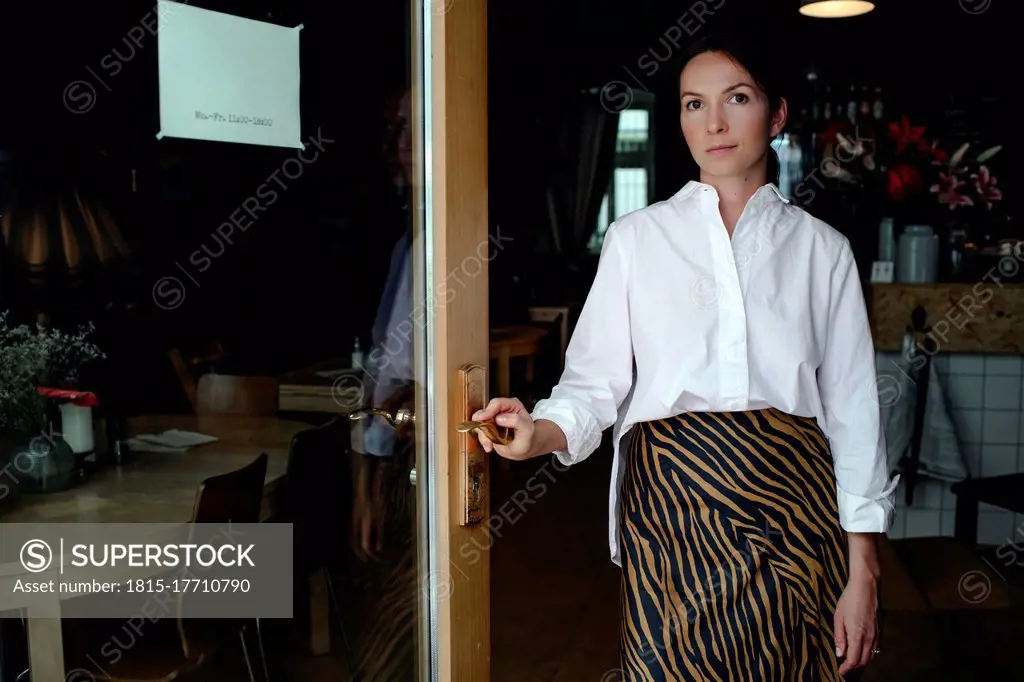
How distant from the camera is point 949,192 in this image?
4188 mm

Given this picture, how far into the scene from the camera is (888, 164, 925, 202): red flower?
4.10 m

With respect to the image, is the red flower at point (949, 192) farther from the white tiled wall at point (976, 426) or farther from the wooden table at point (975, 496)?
the wooden table at point (975, 496)

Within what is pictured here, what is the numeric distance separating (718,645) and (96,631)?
1198mm

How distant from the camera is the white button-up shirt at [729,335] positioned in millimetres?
1553

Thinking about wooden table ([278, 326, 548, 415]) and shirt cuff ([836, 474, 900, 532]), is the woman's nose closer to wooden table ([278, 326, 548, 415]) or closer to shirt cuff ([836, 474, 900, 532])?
shirt cuff ([836, 474, 900, 532])

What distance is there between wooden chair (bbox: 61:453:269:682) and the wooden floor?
21cm

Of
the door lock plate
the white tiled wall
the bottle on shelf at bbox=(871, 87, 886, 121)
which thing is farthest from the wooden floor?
the bottle on shelf at bbox=(871, 87, 886, 121)

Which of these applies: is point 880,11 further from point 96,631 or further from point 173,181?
point 96,631

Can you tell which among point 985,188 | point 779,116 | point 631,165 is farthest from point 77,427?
point 631,165

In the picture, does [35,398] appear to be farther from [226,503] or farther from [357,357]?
[357,357]

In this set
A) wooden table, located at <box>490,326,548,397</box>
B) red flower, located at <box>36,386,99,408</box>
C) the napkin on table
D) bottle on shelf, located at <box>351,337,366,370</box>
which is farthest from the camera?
wooden table, located at <box>490,326,548,397</box>

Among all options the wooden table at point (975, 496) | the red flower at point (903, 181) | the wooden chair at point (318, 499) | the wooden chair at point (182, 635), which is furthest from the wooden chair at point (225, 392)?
the red flower at point (903, 181)

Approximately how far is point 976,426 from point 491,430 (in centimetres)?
336

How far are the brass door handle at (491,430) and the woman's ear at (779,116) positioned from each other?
672mm
